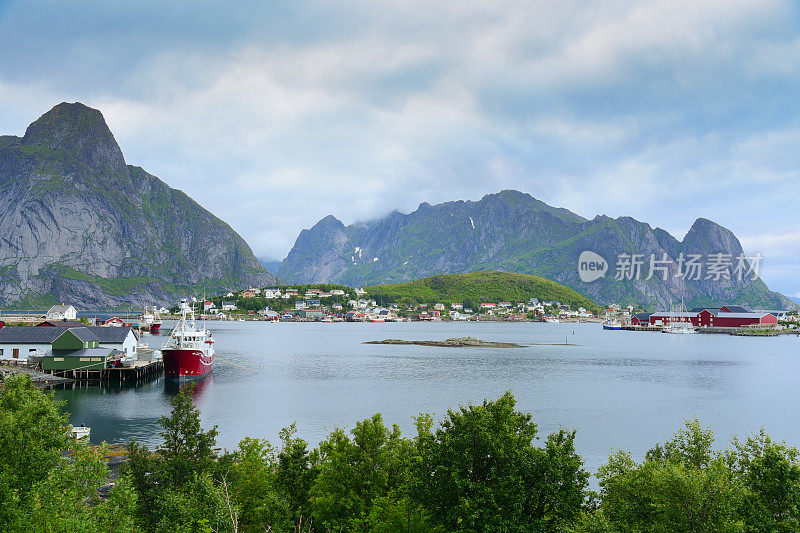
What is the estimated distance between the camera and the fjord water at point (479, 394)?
150ft

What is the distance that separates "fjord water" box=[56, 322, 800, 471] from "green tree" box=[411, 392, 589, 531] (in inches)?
866

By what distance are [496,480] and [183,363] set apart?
64.0 meters

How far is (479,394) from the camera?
64.8 m

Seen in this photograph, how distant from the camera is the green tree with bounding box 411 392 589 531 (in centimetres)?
1552

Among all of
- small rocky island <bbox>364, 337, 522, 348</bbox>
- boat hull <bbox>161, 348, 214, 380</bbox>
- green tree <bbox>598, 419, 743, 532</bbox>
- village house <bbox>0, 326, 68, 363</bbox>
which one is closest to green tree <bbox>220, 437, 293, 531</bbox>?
green tree <bbox>598, 419, 743, 532</bbox>

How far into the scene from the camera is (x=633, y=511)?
16.8 metres

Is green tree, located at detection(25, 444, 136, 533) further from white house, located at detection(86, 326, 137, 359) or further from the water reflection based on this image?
white house, located at detection(86, 326, 137, 359)

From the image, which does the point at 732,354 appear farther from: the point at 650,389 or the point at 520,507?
the point at 520,507

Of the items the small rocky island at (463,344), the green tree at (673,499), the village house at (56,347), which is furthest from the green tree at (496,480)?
the small rocky island at (463,344)

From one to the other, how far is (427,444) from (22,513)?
1303 cm

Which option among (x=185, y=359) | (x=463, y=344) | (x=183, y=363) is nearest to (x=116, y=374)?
(x=183, y=363)

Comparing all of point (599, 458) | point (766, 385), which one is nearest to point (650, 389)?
point (766, 385)

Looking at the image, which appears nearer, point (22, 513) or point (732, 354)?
point (22, 513)

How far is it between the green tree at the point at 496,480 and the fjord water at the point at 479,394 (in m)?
22.0
